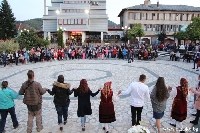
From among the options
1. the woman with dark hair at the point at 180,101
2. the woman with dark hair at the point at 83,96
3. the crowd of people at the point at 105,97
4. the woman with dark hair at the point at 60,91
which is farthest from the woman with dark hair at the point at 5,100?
the woman with dark hair at the point at 180,101

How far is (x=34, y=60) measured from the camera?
24.4 m

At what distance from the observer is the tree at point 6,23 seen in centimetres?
5006

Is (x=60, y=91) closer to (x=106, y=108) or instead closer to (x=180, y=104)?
(x=106, y=108)

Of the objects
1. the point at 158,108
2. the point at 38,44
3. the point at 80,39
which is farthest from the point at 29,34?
the point at 158,108

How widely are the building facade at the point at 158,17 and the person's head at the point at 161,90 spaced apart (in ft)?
155

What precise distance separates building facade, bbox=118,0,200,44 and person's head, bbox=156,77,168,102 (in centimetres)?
4712

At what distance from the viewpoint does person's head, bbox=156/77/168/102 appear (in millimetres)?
5875

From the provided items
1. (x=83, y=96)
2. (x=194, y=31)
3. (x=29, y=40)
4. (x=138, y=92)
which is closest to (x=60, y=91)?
(x=83, y=96)

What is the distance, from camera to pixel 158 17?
51.7m

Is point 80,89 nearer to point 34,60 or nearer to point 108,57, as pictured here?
point 34,60

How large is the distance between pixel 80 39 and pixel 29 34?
1918 centimetres

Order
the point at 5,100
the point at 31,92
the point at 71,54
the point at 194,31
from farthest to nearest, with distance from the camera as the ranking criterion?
1. the point at 194,31
2. the point at 71,54
3. the point at 5,100
4. the point at 31,92

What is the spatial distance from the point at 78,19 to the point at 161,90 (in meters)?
45.0

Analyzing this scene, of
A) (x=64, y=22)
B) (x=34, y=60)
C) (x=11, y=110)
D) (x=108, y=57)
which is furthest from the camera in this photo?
(x=64, y=22)
